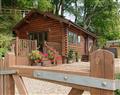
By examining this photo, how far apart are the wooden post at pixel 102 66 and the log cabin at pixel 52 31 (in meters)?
15.8

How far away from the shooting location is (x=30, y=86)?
7.96m

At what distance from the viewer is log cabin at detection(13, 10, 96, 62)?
18.3 metres

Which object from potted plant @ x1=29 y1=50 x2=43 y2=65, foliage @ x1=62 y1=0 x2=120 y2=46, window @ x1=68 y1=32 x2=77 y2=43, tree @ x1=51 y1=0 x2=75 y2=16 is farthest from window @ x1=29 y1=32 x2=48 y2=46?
foliage @ x1=62 y1=0 x2=120 y2=46

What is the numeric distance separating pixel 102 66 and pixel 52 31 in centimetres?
1733

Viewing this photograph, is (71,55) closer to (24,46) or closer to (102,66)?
(24,46)

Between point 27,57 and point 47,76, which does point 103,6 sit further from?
point 47,76

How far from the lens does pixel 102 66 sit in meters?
1.78

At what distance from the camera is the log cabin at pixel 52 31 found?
18.3m

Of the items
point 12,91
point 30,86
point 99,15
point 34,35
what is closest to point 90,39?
point 34,35

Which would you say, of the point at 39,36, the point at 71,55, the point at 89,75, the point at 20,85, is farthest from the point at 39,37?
the point at 89,75

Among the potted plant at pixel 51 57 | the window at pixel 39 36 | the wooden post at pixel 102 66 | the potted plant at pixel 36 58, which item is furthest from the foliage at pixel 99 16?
the wooden post at pixel 102 66

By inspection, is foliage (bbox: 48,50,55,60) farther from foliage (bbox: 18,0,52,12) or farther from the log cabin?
foliage (bbox: 18,0,52,12)

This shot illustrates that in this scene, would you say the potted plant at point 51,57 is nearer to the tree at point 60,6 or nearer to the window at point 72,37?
the window at point 72,37

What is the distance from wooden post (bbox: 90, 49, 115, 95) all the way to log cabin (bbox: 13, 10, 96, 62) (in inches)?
623
